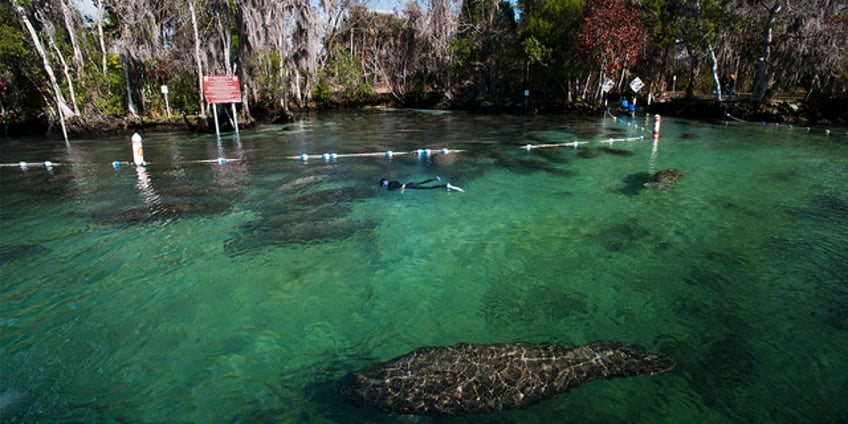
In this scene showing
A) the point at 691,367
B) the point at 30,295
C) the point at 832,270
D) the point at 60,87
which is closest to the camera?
the point at 691,367

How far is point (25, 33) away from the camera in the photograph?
2369 centimetres

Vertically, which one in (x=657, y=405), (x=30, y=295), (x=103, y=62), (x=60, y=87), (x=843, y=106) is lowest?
(x=657, y=405)

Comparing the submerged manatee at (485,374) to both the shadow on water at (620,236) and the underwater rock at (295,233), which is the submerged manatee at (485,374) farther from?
the underwater rock at (295,233)

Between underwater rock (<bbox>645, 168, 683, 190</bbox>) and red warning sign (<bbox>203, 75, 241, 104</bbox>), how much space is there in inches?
811

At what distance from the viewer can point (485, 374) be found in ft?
15.7

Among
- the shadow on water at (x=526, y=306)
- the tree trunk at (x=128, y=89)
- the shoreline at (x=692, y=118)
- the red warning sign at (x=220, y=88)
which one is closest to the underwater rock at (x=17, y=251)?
the shadow on water at (x=526, y=306)

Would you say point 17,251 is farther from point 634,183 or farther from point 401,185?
point 634,183

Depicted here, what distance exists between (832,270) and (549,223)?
477cm

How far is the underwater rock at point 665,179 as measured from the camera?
1271cm

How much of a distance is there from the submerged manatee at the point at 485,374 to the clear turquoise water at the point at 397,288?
15 centimetres

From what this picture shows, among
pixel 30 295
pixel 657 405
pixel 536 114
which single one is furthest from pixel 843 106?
pixel 30 295

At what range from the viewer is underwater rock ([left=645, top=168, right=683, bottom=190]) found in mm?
12711

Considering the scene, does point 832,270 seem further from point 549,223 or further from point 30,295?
point 30,295

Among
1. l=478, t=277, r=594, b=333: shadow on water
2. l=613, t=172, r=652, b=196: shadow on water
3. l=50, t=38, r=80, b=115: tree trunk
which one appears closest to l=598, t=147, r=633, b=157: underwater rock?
l=613, t=172, r=652, b=196: shadow on water
